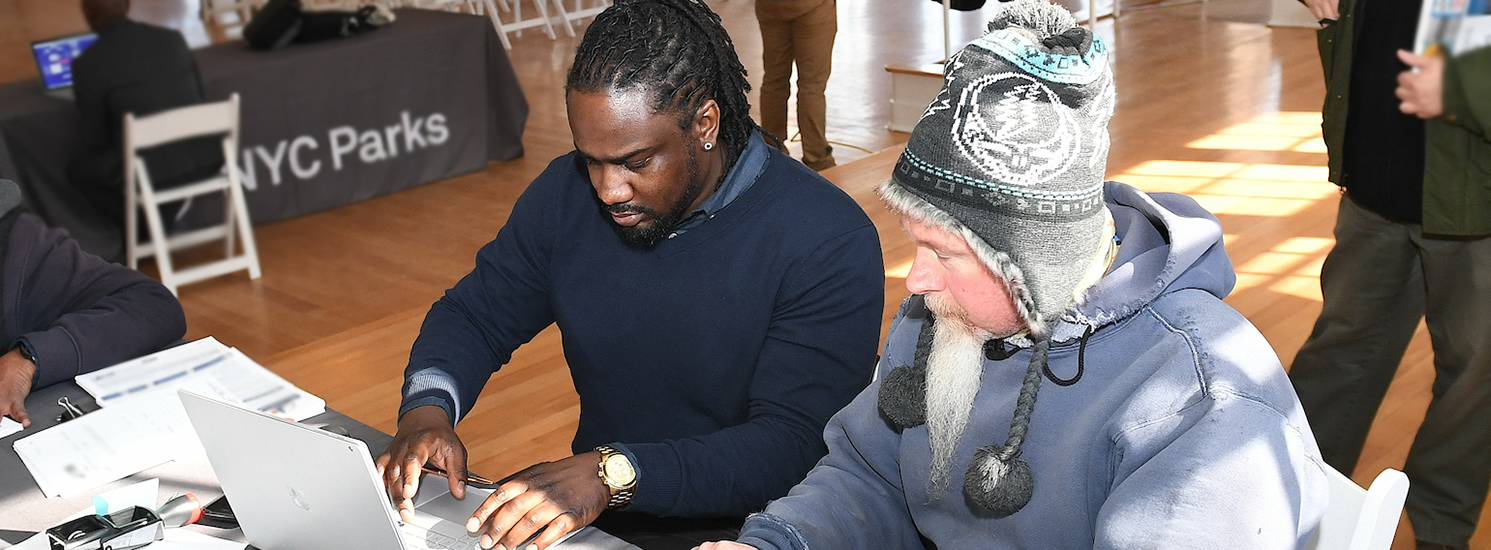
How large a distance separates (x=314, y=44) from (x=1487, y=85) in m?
2.58

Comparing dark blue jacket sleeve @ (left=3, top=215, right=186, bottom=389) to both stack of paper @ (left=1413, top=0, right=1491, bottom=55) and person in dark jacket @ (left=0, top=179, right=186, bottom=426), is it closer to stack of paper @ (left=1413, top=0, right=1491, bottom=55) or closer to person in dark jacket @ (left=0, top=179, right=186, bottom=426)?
person in dark jacket @ (left=0, top=179, right=186, bottom=426)

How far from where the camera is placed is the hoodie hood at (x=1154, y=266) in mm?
1104

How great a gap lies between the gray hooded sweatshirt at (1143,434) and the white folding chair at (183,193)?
218 centimetres

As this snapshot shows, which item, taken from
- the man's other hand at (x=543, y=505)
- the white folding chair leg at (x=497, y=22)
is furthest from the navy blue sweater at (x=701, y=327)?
the white folding chair leg at (x=497, y=22)

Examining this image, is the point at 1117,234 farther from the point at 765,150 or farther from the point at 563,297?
the point at 563,297

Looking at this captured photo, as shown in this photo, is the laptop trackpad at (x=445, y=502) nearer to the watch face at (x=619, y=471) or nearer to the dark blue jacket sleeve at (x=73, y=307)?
the watch face at (x=619, y=471)

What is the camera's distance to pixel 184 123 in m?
2.91

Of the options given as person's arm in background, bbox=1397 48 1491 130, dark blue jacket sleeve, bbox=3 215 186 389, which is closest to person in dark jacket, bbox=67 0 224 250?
dark blue jacket sleeve, bbox=3 215 186 389

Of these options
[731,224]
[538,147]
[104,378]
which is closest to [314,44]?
[538,147]

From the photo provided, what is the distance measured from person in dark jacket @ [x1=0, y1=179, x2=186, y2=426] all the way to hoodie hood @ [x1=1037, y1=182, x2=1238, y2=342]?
1539 mm

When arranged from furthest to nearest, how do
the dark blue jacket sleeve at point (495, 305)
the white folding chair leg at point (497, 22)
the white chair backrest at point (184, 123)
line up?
the white folding chair leg at point (497, 22) → the white chair backrest at point (184, 123) → the dark blue jacket sleeve at point (495, 305)

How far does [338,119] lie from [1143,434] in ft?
8.86

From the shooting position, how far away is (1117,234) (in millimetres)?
1218

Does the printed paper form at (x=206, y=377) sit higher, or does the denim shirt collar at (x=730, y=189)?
the denim shirt collar at (x=730, y=189)
